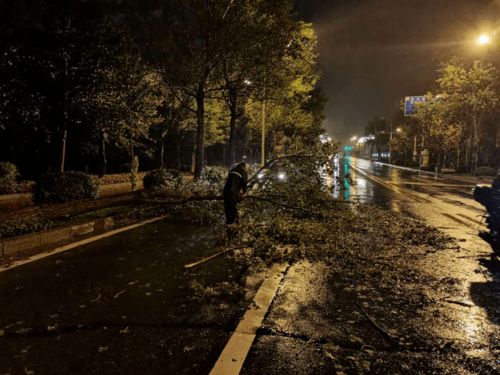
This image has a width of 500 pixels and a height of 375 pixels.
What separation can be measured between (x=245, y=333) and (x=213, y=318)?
500mm

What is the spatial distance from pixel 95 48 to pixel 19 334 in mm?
11769

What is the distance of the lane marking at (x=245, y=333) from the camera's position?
3.18 meters

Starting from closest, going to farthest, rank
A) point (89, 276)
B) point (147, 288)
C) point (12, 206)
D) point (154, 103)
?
point (147, 288) < point (89, 276) < point (12, 206) < point (154, 103)

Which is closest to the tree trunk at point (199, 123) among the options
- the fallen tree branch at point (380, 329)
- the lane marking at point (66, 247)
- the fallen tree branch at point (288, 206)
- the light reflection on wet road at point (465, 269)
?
the fallen tree branch at point (288, 206)

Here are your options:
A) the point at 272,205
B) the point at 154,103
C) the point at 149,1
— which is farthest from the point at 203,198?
the point at 149,1

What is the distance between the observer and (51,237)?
24.0 feet

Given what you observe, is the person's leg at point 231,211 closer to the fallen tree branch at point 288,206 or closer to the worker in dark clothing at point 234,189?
the worker in dark clothing at point 234,189

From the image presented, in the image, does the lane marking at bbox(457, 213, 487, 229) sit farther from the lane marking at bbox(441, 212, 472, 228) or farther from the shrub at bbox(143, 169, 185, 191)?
the shrub at bbox(143, 169, 185, 191)

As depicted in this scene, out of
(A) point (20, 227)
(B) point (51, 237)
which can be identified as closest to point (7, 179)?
(A) point (20, 227)

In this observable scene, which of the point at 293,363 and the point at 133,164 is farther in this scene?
the point at 133,164

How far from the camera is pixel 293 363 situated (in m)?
3.26

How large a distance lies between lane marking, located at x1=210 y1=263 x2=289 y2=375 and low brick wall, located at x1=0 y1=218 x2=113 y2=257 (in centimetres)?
444

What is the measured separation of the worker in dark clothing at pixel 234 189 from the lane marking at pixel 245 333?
8.68 feet

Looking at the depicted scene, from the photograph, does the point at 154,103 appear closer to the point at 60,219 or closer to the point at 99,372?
the point at 60,219
